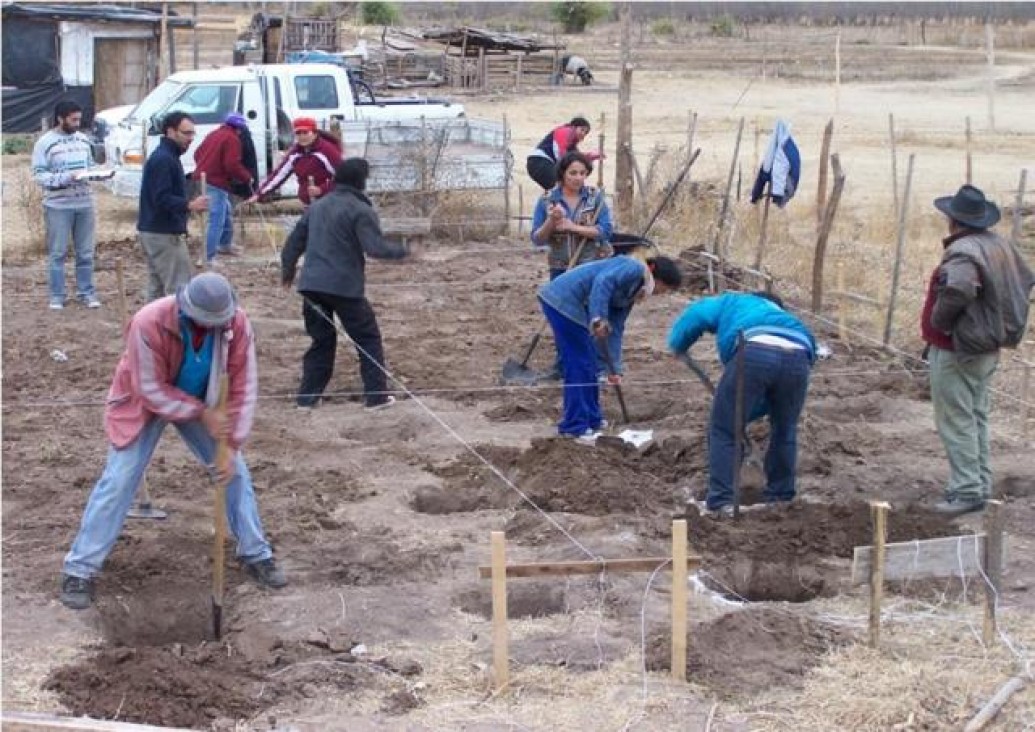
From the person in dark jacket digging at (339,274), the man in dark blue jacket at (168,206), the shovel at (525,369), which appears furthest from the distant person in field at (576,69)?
the person in dark jacket digging at (339,274)

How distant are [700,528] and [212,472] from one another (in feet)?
7.88

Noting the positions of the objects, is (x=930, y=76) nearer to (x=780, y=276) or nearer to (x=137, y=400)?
(x=780, y=276)

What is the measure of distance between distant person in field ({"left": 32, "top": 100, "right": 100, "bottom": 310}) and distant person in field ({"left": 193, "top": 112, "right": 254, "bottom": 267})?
1.82 metres

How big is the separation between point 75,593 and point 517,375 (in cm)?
480

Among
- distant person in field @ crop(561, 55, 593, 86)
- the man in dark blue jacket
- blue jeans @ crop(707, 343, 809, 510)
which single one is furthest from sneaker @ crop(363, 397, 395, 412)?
distant person in field @ crop(561, 55, 593, 86)

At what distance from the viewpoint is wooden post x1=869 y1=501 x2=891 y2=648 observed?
235 inches

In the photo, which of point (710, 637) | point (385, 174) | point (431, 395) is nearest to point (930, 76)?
point (385, 174)

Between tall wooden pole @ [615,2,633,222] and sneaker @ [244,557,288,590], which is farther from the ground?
tall wooden pole @ [615,2,633,222]

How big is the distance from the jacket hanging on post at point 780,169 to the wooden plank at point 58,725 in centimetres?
924

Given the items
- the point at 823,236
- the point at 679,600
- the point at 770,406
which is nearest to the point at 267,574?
the point at 679,600

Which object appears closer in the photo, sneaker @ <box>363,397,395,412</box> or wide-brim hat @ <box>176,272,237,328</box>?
wide-brim hat @ <box>176,272,237,328</box>

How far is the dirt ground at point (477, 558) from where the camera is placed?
19.0 ft

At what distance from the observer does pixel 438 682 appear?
5.91 m

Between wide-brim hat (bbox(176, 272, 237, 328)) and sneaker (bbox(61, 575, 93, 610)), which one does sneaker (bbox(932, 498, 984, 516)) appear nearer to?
wide-brim hat (bbox(176, 272, 237, 328))
